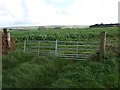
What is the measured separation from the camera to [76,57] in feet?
45.2

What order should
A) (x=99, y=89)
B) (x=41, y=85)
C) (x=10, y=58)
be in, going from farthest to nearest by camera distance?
1. (x=10, y=58)
2. (x=41, y=85)
3. (x=99, y=89)

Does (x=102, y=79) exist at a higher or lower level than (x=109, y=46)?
lower

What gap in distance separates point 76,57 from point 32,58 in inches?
85.7

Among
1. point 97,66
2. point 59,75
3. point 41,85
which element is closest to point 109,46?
point 97,66

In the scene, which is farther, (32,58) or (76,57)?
(76,57)

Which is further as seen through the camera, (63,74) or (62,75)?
(63,74)

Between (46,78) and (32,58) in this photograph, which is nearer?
(46,78)

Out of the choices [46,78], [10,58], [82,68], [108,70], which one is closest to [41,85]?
[46,78]

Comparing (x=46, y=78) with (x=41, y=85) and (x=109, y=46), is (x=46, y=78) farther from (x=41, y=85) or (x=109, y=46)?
(x=109, y=46)

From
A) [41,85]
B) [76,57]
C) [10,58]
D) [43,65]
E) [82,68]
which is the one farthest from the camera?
[76,57]

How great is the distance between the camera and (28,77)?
9.92m

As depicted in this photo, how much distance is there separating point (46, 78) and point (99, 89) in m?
2.03

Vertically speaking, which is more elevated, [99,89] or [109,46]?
[109,46]

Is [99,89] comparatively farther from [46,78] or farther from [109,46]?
[109,46]
